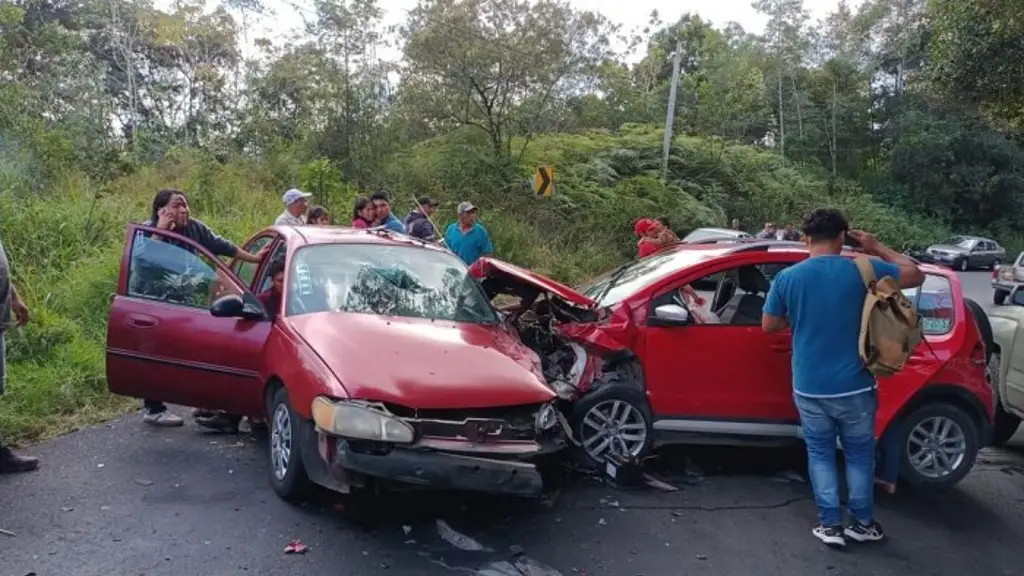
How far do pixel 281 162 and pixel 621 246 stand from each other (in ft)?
27.2

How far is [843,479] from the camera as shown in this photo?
18.6 feet

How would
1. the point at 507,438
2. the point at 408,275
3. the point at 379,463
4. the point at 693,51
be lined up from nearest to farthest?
the point at 379,463, the point at 507,438, the point at 408,275, the point at 693,51

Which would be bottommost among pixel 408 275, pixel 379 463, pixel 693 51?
pixel 379 463

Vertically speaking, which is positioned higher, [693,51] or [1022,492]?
[693,51]

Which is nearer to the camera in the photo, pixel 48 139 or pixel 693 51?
pixel 48 139

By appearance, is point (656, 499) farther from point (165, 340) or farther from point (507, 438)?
point (165, 340)

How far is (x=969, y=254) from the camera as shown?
31.9 meters

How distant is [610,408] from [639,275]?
1.19m

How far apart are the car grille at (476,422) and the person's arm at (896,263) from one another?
6.81 feet

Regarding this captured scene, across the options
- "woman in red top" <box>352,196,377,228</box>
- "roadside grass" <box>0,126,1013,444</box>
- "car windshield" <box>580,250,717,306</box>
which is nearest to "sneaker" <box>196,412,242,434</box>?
"roadside grass" <box>0,126,1013,444</box>

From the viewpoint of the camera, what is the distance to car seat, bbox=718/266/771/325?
5.64 meters

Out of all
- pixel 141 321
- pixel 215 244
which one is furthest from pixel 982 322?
pixel 141 321

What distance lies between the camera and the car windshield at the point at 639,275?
5785 mm

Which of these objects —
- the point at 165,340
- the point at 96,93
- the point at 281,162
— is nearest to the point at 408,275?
the point at 165,340
